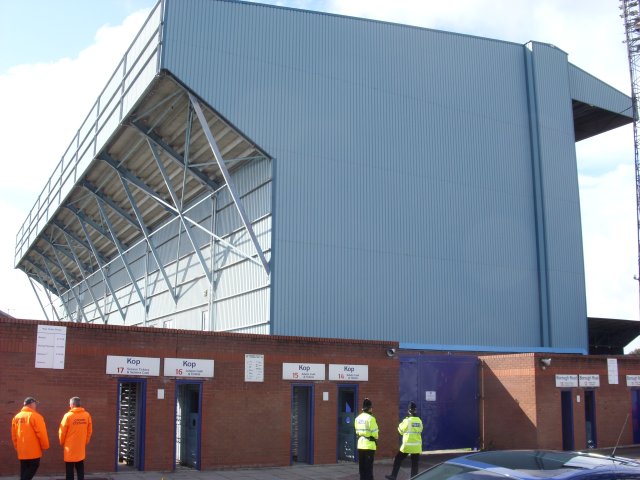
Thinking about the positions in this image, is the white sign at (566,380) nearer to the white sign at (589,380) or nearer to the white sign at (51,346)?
the white sign at (589,380)

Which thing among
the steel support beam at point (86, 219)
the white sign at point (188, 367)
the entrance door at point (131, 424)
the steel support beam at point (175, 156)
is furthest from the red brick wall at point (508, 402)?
the steel support beam at point (86, 219)

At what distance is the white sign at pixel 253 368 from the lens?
58.3ft

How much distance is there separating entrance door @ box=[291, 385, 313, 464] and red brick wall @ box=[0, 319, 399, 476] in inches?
7.3

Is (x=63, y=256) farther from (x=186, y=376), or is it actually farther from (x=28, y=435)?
(x=28, y=435)

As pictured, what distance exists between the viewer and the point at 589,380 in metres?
22.8

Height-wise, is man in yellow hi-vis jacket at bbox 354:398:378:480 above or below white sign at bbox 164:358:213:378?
below

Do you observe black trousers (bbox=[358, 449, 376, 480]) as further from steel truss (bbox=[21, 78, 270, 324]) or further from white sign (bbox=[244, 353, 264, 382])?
steel truss (bbox=[21, 78, 270, 324])

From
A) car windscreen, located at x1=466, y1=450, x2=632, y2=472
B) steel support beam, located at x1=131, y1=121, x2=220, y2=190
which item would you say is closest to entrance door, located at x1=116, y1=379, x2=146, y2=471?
car windscreen, located at x1=466, y1=450, x2=632, y2=472

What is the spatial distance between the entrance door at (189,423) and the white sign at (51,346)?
2.90 m

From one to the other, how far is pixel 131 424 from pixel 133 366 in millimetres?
2030

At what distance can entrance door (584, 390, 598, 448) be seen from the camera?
22625 millimetres

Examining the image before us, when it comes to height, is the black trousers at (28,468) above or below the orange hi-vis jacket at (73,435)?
below

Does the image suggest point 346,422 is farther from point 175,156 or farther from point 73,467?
point 175,156

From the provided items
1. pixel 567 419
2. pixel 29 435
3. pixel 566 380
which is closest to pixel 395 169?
pixel 566 380
